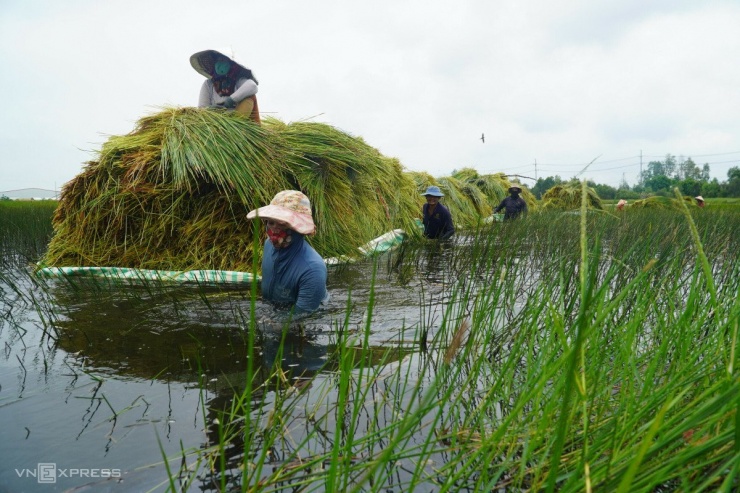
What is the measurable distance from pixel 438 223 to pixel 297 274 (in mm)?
5938

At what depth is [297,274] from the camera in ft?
12.8

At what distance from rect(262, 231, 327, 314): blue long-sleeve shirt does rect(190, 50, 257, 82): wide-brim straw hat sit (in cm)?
274

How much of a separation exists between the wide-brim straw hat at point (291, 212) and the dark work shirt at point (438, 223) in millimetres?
5587

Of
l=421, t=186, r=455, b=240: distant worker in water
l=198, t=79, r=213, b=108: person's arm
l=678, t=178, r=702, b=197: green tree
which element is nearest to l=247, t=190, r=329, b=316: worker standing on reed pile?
l=198, t=79, r=213, b=108: person's arm

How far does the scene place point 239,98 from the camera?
5832 millimetres

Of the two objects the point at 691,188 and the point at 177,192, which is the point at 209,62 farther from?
the point at 691,188

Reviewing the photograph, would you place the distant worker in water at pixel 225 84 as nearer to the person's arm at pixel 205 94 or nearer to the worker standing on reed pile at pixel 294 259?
the person's arm at pixel 205 94

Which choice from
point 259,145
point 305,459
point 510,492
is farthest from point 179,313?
point 510,492

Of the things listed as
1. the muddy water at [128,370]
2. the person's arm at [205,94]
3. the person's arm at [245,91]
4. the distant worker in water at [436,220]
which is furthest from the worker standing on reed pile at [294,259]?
the distant worker in water at [436,220]

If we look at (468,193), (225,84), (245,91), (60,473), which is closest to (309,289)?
(60,473)

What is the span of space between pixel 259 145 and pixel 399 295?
206 cm

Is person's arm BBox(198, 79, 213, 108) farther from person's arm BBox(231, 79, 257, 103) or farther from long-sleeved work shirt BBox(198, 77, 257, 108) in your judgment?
person's arm BBox(231, 79, 257, 103)

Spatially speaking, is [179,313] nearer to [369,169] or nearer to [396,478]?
[396,478]

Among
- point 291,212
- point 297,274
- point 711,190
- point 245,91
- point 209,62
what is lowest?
Result: point 297,274
